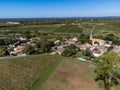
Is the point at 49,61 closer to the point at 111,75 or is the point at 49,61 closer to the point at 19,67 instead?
the point at 19,67

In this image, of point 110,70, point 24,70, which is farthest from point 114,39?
point 24,70

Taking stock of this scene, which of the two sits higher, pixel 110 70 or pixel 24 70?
→ pixel 110 70

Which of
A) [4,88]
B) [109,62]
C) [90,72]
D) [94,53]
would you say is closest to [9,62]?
[4,88]

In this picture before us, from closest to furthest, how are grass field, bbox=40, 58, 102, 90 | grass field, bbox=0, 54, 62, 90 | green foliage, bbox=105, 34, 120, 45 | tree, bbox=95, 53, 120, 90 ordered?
1. grass field, bbox=0, 54, 62, 90
2. grass field, bbox=40, 58, 102, 90
3. tree, bbox=95, 53, 120, 90
4. green foliage, bbox=105, 34, 120, 45

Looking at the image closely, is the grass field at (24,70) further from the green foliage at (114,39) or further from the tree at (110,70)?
the green foliage at (114,39)

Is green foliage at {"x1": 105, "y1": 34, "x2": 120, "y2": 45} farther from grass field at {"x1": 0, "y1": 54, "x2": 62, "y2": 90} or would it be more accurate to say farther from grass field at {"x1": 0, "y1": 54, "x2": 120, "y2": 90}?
grass field at {"x1": 0, "y1": 54, "x2": 62, "y2": 90}

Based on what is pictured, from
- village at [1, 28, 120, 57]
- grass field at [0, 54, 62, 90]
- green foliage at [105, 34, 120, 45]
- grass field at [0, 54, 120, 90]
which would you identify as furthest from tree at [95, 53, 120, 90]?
green foliage at [105, 34, 120, 45]

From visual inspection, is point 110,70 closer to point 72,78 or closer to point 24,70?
point 72,78

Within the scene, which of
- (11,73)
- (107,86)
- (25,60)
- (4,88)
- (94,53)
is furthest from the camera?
(94,53)

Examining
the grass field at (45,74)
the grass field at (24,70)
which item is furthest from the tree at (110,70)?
the grass field at (24,70)
